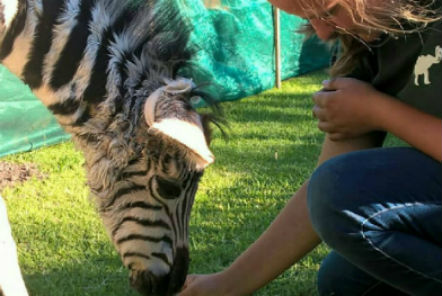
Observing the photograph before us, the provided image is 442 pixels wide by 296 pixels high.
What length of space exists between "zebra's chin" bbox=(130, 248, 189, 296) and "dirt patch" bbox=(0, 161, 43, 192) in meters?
2.35

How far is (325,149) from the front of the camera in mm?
2803

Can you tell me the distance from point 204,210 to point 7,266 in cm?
165

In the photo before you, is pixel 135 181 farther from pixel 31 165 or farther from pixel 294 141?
pixel 294 141

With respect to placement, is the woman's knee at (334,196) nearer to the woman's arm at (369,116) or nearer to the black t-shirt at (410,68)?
the woman's arm at (369,116)

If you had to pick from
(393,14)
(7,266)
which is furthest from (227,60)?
(393,14)

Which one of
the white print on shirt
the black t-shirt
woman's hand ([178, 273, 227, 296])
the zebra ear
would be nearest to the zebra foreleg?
woman's hand ([178, 273, 227, 296])

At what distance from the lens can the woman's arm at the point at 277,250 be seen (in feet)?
9.01

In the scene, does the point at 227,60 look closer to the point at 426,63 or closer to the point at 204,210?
the point at 204,210

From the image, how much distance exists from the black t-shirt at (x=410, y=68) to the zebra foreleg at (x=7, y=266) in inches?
59.0

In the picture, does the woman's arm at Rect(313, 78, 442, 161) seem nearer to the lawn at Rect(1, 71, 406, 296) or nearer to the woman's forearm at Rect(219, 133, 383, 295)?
the woman's forearm at Rect(219, 133, 383, 295)

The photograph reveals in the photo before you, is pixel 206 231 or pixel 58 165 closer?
pixel 206 231

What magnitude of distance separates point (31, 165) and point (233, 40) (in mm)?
2780

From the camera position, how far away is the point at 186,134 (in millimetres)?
2260

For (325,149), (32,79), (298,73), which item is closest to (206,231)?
(325,149)
